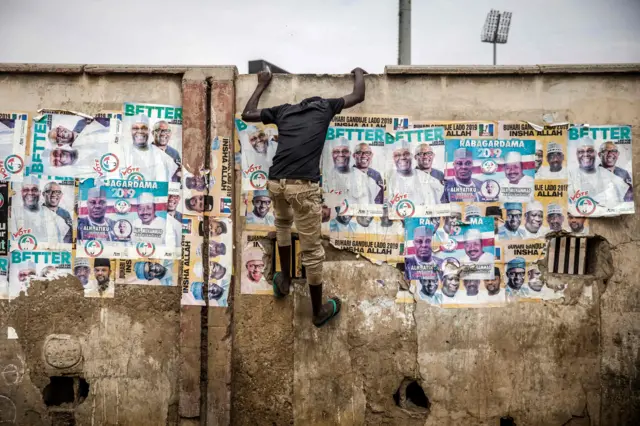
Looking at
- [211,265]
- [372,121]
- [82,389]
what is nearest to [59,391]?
[82,389]

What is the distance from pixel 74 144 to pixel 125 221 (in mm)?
725

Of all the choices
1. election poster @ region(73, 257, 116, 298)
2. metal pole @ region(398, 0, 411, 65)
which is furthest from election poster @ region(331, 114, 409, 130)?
metal pole @ region(398, 0, 411, 65)

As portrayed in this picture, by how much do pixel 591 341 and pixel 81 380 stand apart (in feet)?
13.0

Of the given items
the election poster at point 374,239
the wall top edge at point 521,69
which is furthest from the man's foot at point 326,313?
the wall top edge at point 521,69

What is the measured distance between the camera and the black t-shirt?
126 inches

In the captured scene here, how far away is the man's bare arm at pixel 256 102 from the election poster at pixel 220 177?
11.7 inches

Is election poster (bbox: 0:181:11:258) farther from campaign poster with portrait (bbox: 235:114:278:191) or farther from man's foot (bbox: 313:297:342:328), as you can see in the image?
man's foot (bbox: 313:297:342:328)

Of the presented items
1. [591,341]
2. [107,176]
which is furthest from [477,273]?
[107,176]

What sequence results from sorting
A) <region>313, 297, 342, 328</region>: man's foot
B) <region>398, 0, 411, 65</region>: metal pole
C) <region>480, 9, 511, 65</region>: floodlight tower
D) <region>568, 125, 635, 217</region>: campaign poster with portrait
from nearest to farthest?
<region>313, 297, 342, 328</region>: man's foot < <region>568, 125, 635, 217</region>: campaign poster with portrait < <region>398, 0, 411, 65</region>: metal pole < <region>480, 9, 511, 65</region>: floodlight tower

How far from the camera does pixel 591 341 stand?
3557mm

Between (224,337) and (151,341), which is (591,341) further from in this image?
(151,341)

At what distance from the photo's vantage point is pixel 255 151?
3.62m

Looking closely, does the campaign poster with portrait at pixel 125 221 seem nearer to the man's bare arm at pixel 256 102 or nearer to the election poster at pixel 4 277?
the election poster at pixel 4 277

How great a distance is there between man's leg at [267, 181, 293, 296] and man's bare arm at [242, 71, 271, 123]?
50 cm
